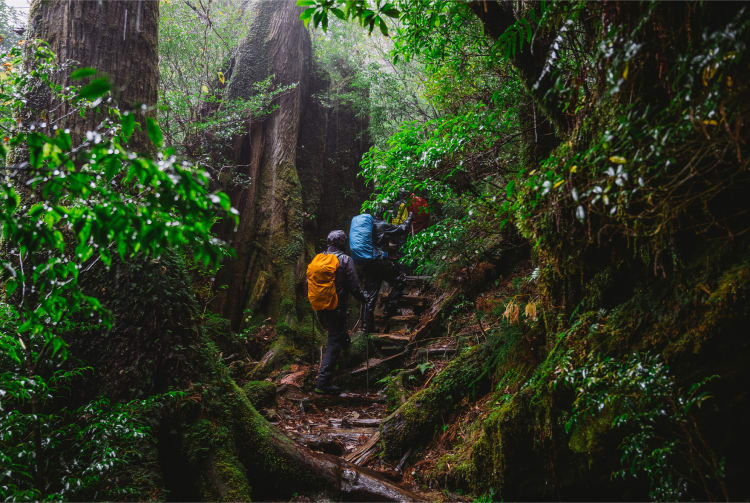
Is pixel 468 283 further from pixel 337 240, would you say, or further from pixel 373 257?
pixel 337 240

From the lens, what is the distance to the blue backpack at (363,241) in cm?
891

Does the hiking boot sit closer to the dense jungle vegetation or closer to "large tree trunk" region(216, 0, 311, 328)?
the dense jungle vegetation

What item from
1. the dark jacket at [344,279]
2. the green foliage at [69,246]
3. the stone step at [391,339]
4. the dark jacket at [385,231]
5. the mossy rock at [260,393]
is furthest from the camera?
the dark jacket at [385,231]

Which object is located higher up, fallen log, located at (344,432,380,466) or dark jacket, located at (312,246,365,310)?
dark jacket, located at (312,246,365,310)

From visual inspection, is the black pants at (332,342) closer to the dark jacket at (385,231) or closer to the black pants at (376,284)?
the black pants at (376,284)

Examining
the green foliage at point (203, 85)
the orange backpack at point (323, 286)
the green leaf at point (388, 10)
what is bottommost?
the orange backpack at point (323, 286)

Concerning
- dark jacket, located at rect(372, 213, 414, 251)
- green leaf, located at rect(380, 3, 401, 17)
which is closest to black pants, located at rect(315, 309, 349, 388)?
dark jacket, located at rect(372, 213, 414, 251)

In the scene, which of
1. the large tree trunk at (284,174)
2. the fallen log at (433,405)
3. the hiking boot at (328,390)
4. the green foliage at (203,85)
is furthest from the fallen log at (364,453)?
the green foliage at (203,85)

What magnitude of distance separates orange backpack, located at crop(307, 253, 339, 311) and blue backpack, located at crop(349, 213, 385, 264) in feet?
6.02

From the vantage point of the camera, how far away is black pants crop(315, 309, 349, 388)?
7.04 m

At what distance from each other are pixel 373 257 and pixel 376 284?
0.75 m

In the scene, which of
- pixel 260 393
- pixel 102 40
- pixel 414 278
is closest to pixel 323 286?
pixel 260 393

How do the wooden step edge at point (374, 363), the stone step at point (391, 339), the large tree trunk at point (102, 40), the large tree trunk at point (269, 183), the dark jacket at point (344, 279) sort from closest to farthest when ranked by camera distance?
the large tree trunk at point (102, 40) < the dark jacket at point (344, 279) < the wooden step edge at point (374, 363) < the stone step at point (391, 339) < the large tree trunk at point (269, 183)

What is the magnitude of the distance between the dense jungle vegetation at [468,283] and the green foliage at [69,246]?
22 mm
